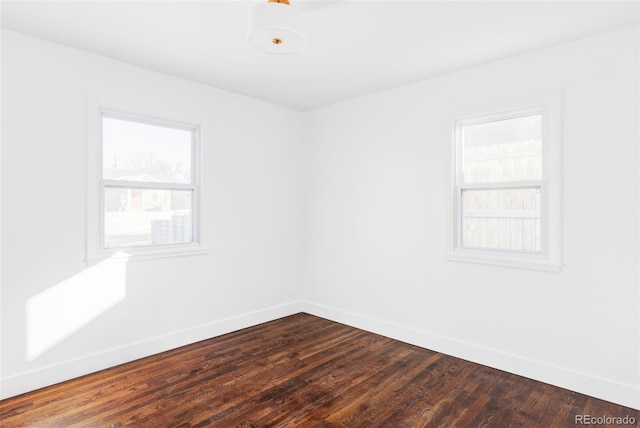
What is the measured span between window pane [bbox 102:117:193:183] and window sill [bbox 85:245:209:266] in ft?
2.22

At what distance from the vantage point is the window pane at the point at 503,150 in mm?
3062

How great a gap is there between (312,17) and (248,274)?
2.87 metres

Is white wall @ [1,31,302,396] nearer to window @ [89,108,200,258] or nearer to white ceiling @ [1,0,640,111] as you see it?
window @ [89,108,200,258]

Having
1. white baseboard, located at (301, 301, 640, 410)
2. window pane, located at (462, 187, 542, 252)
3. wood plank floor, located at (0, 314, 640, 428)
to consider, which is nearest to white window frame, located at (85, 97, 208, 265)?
wood plank floor, located at (0, 314, 640, 428)

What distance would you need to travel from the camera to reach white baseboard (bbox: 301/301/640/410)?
102 inches

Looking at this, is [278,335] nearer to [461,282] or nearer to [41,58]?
[461,282]

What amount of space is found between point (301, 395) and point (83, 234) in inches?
87.6

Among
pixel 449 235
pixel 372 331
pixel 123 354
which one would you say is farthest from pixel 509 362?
pixel 123 354

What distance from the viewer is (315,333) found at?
13.2 ft

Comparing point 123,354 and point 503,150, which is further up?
point 503,150

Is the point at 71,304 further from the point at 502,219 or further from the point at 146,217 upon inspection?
the point at 502,219

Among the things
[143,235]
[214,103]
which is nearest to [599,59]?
[214,103]

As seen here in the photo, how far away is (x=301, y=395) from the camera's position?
269 centimetres

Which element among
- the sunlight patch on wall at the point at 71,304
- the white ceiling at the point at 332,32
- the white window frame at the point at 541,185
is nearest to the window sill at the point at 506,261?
the white window frame at the point at 541,185
